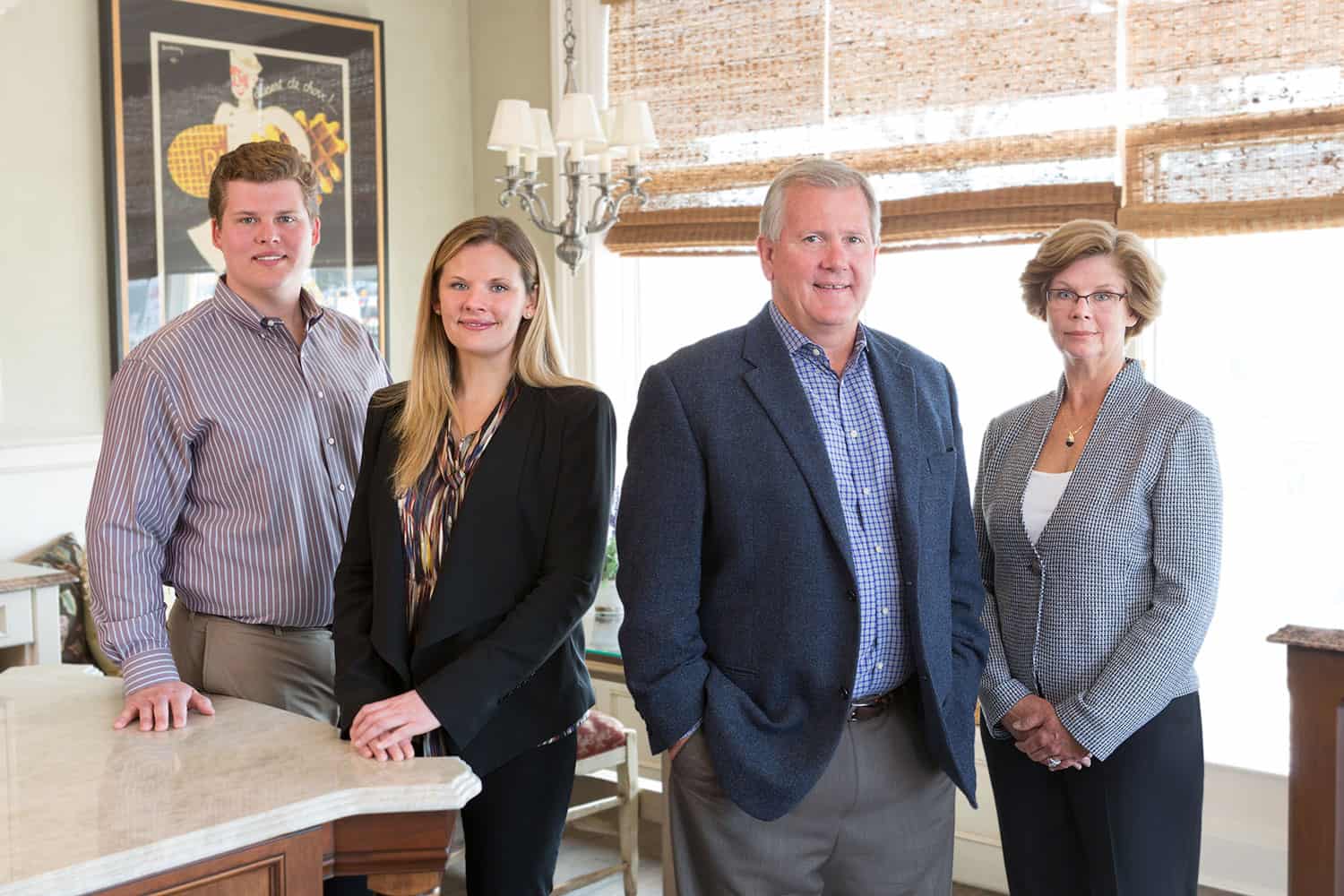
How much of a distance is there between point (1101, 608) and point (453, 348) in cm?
114

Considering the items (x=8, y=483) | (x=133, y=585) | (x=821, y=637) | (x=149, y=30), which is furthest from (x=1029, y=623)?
(x=149, y=30)

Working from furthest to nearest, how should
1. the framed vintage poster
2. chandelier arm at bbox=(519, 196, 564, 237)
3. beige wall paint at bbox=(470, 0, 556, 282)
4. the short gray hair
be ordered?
1. beige wall paint at bbox=(470, 0, 556, 282)
2. the framed vintage poster
3. chandelier arm at bbox=(519, 196, 564, 237)
4. the short gray hair

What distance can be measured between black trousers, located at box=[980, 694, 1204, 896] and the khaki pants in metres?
1.22

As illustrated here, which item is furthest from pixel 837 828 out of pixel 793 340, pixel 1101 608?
pixel 793 340

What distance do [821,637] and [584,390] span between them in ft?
1.83

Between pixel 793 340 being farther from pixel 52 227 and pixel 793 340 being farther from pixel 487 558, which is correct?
pixel 52 227

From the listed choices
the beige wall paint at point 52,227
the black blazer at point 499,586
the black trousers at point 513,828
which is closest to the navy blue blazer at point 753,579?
the black blazer at point 499,586

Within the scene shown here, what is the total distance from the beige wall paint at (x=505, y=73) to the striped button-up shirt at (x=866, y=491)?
2.98 metres

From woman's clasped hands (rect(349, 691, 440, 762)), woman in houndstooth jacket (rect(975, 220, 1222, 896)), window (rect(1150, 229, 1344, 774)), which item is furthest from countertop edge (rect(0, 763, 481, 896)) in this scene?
window (rect(1150, 229, 1344, 774))

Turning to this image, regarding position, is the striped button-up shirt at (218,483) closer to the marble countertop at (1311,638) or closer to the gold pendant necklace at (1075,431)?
the gold pendant necklace at (1075,431)

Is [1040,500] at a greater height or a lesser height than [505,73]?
lesser

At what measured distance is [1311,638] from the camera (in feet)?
7.21

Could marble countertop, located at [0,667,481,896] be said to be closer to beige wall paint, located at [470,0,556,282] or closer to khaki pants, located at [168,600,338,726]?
khaki pants, located at [168,600,338,726]

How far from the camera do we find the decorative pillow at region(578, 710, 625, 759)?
3369 millimetres
